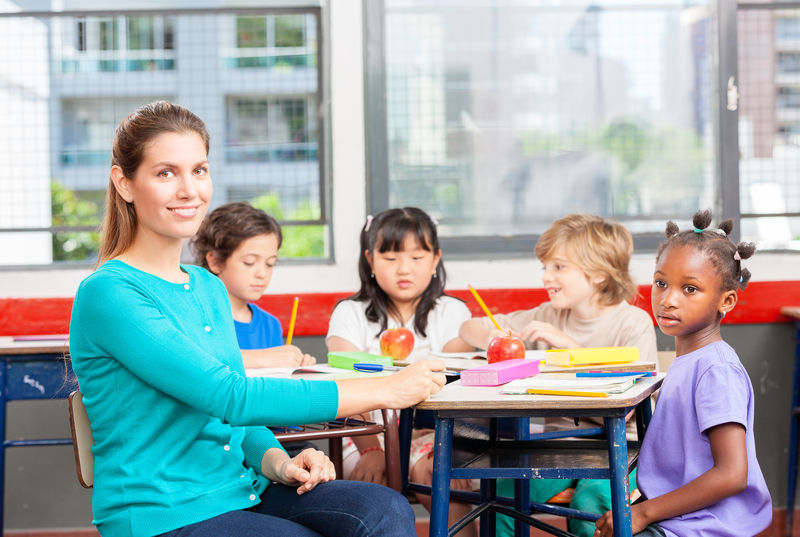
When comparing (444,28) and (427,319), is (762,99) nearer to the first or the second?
(444,28)

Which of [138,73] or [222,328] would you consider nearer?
[222,328]

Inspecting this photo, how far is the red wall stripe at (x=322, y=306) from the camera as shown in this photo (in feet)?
10.3

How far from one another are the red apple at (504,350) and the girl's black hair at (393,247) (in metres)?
0.65

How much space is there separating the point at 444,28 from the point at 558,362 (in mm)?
1831

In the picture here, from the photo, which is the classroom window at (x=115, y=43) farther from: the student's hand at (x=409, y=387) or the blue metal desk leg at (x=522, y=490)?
the student's hand at (x=409, y=387)

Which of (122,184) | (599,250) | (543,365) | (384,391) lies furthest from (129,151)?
(599,250)

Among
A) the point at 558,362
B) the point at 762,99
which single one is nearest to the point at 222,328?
the point at 558,362

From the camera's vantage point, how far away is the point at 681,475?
1.68 metres

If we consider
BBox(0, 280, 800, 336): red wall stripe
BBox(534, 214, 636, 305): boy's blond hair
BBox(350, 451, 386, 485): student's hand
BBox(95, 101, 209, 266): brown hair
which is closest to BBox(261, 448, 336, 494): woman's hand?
BBox(95, 101, 209, 266): brown hair

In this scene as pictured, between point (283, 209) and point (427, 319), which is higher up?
point (283, 209)

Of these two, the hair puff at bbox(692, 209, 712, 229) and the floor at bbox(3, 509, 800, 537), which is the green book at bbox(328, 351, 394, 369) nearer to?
the hair puff at bbox(692, 209, 712, 229)

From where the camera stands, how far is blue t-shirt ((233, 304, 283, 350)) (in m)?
2.60

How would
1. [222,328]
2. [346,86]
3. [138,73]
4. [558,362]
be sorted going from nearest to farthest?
1. [222,328]
2. [558,362]
3. [346,86]
4. [138,73]

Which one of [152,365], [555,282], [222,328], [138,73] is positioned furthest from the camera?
[138,73]
